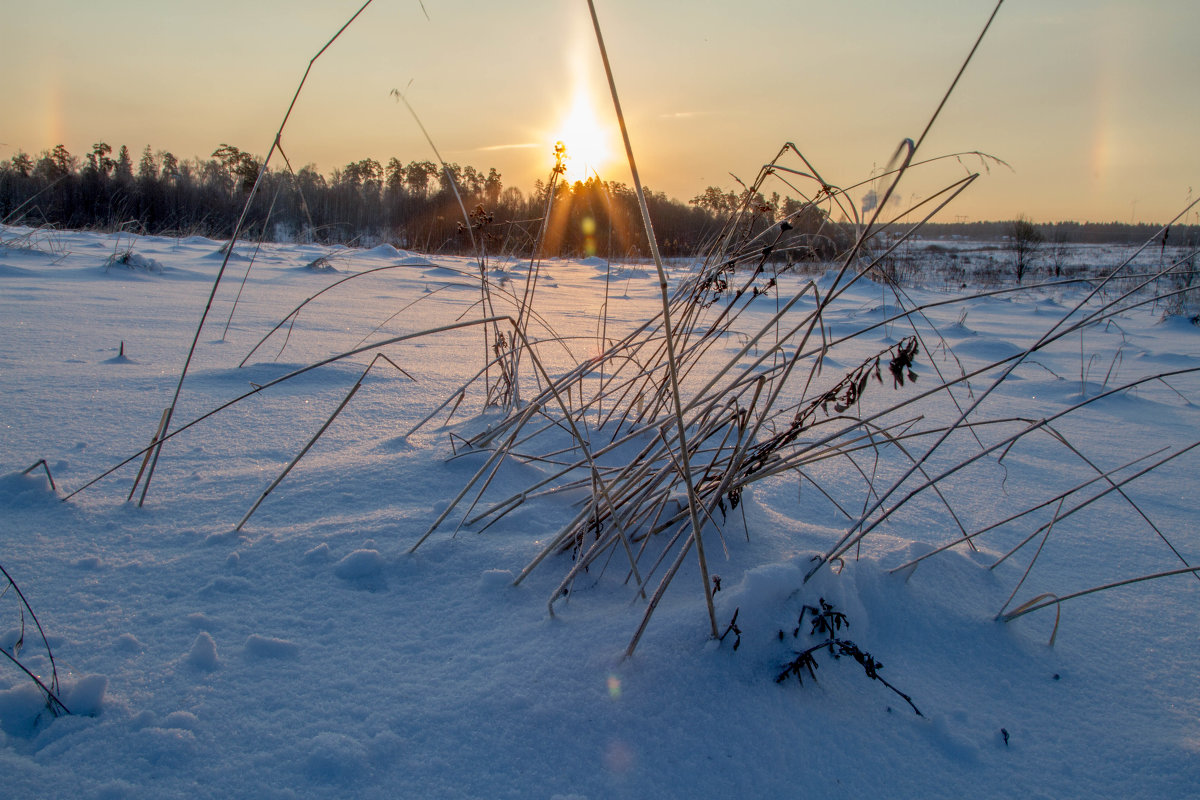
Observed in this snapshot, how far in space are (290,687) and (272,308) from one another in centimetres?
297

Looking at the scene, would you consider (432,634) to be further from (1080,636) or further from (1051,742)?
(1080,636)

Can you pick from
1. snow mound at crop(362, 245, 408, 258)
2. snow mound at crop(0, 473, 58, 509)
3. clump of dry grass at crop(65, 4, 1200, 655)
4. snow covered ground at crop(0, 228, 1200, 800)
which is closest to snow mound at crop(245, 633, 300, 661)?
snow covered ground at crop(0, 228, 1200, 800)

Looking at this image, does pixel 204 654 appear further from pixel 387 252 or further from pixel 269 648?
pixel 387 252

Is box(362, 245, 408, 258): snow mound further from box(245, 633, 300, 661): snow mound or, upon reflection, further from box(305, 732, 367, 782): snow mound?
box(305, 732, 367, 782): snow mound

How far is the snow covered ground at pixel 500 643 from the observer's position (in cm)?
57

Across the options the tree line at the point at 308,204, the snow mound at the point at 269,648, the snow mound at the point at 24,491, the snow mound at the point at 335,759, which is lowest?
the snow mound at the point at 335,759

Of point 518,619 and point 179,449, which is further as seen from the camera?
point 179,449

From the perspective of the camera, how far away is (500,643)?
0.72 m

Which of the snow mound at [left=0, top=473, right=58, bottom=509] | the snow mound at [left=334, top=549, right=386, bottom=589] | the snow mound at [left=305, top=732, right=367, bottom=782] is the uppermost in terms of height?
the snow mound at [left=0, top=473, right=58, bottom=509]

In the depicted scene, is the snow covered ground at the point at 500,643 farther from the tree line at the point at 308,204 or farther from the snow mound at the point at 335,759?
the tree line at the point at 308,204

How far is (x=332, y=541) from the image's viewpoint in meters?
0.90

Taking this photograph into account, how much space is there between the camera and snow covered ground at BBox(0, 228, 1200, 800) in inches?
22.4

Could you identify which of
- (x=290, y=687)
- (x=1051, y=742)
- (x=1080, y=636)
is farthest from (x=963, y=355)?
(x=290, y=687)

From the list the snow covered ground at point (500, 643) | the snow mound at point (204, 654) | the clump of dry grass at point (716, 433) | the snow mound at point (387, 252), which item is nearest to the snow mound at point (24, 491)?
the snow covered ground at point (500, 643)
